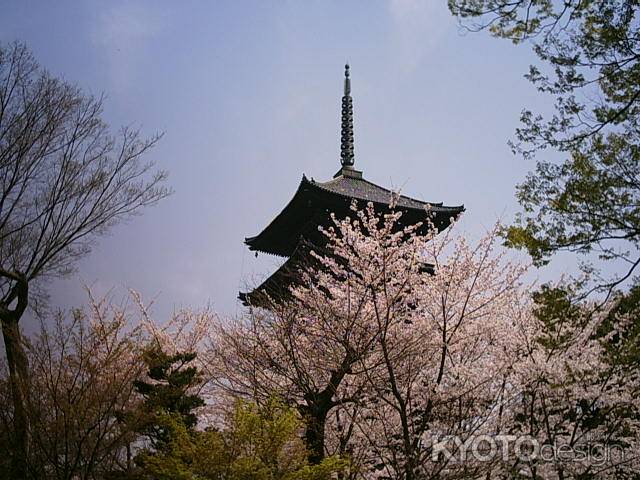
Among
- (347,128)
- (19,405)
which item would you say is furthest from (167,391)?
(347,128)

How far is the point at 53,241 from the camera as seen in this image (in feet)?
31.6

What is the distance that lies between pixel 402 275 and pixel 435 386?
6.82ft

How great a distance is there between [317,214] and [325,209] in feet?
0.79

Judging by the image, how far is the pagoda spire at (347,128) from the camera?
1689 centimetres

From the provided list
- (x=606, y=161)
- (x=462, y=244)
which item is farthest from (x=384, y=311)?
(x=606, y=161)

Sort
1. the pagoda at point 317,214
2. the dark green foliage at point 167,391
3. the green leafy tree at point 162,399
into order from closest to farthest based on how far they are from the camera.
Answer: the green leafy tree at point 162,399 < the dark green foliage at point 167,391 < the pagoda at point 317,214

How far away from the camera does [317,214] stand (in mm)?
13664

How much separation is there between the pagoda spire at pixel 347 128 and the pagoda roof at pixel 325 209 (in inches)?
39.9

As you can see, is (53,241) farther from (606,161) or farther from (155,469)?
(606,161)

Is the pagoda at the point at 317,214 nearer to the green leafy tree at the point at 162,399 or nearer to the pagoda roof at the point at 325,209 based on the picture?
the pagoda roof at the point at 325,209

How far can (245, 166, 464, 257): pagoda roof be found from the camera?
13203 mm

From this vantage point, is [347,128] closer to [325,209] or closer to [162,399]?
[325,209]

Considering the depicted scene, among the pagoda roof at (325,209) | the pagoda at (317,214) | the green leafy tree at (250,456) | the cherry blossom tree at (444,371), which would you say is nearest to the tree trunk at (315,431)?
the cherry blossom tree at (444,371)

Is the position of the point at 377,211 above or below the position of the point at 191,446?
above
